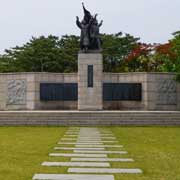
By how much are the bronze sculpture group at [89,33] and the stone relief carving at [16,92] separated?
188 inches

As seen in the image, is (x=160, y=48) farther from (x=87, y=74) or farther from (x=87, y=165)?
(x=87, y=165)

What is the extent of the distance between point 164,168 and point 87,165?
1.46m

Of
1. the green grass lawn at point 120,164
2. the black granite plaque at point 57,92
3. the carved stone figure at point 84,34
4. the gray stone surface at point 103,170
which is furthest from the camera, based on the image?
the black granite plaque at point 57,92

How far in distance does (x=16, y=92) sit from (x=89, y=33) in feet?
19.6

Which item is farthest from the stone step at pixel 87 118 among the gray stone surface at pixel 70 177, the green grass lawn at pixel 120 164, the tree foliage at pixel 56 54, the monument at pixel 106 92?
the tree foliage at pixel 56 54

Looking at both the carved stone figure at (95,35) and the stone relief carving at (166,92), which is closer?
the carved stone figure at (95,35)

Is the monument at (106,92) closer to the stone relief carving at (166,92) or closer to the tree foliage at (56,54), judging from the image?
the stone relief carving at (166,92)

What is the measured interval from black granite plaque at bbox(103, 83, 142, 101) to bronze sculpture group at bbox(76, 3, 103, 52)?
2974 mm

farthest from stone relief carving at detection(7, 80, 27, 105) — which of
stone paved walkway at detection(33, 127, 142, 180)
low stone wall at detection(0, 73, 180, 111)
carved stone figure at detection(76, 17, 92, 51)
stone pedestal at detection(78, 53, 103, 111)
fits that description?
stone paved walkway at detection(33, 127, 142, 180)

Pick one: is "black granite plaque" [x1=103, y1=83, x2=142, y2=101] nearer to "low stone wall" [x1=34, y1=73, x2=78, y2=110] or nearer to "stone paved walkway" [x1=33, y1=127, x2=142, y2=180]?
"low stone wall" [x1=34, y1=73, x2=78, y2=110]

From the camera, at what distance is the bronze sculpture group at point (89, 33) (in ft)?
94.7

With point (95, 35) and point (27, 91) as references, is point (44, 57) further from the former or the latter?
point (95, 35)

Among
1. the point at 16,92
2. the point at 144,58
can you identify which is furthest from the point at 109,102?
the point at 144,58

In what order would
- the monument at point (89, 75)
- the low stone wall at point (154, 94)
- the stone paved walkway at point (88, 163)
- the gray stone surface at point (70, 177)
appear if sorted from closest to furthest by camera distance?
the gray stone surface at point (70, 177) → the stone paved walkway at point (88, 163) → the monument at point (89, 75) → the low stone wall at point (154, 94)
